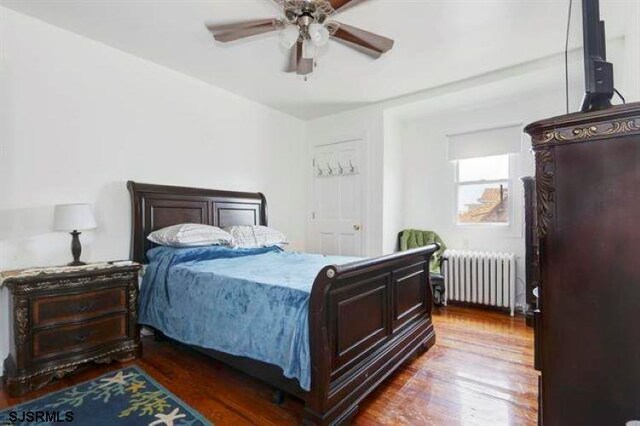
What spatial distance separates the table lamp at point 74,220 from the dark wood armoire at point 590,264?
2.83 meters

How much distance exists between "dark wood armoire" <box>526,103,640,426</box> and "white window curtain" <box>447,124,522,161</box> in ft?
11.4

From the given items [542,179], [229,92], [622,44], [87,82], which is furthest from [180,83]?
[622,44]

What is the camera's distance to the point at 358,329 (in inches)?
77.1

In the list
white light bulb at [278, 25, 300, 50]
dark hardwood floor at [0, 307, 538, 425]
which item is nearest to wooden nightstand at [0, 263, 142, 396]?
dark hardwood floor at [0, 307, 538, 425]

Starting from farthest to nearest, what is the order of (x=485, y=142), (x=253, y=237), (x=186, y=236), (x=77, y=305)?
(x=485, y=142)
(x=253, y=237)
(x=186, y=236)
(x=77, y=305)

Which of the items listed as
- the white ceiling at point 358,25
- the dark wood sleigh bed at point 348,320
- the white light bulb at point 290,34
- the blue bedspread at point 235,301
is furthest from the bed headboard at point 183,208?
the white light bulb at point 290,34

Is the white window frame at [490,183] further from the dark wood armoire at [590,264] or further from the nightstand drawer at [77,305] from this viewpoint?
the nightstand drawer at [77,305]

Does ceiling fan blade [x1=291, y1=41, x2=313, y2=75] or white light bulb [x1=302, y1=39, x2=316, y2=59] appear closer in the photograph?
white light bulb [x1=302, y1=39, x2=316, y2=59]

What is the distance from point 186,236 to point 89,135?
46.7 inches

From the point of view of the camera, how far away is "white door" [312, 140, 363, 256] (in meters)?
4.49

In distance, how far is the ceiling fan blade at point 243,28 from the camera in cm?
202

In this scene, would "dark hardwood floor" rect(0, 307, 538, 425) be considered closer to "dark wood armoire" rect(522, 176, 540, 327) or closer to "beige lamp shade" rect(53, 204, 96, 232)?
"dark wood armoire" rect(522, 176, 540, 327)

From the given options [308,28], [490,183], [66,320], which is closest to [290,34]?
[308,28]

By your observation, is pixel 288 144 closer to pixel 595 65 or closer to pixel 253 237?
pixel 253 237
